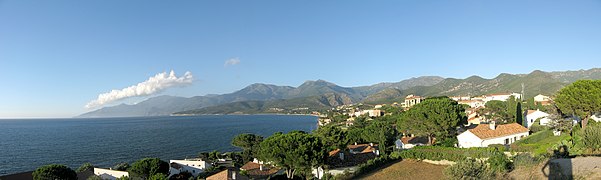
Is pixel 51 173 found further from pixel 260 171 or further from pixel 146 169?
pixel 260 171

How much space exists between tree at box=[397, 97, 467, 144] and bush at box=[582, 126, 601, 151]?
12805mm

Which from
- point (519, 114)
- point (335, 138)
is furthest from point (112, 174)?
point (519, 114)

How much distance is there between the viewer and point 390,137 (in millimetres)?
40344

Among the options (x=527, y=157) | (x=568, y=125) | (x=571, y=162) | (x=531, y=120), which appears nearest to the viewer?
(x=571, y=162)

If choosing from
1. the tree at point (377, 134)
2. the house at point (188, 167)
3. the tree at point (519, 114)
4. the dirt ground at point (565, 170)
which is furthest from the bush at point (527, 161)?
the house at point (188, 167)

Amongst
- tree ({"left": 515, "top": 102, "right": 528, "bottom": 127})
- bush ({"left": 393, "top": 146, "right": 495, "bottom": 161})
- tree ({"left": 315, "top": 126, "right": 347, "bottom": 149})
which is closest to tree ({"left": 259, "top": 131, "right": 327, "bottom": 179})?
bush ({"left": 393, "top": 146, "right": 495, "bottom": 161})

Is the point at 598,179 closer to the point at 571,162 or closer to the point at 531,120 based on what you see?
the point at 571,162

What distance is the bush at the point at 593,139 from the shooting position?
55.3 feet

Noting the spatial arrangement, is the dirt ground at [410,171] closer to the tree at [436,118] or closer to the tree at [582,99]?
the tree at [436,118]

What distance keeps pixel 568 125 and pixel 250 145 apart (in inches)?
1351

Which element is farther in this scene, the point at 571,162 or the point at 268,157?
the point at 268,157

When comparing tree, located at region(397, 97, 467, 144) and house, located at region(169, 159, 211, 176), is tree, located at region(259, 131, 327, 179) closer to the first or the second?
tree, located at region(397, 97, 467, 144)

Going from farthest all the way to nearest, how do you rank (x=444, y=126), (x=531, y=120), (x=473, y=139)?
(x=531, y=120) → (x=444, y=126) → (x=473, y=139)

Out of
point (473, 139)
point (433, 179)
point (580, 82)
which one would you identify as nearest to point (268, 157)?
point (433, 179)
